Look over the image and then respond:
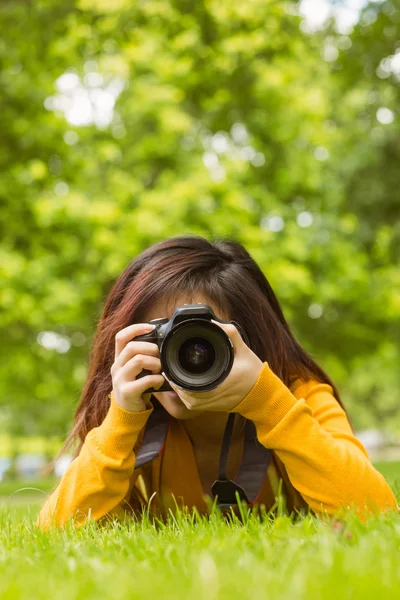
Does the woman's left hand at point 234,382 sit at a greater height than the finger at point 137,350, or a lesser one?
lesser

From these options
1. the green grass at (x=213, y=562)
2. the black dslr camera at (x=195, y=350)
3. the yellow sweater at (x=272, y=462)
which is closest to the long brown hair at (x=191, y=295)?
the yellow sweater at (x=272, y=462)

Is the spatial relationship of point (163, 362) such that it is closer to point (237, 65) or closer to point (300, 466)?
point (300, 466)

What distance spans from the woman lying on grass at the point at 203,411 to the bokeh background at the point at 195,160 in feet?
14.6

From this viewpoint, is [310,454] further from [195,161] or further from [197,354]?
[195,161]

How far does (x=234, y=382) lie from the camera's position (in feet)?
6.55

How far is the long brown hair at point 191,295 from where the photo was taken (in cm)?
234

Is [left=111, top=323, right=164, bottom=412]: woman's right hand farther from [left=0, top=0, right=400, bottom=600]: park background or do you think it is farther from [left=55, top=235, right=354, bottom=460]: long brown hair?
[left=0, top=0, right=400, bottom=600]: park background

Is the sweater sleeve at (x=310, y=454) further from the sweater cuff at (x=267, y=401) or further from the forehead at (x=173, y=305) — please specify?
the forehead at (x=173, y=305)

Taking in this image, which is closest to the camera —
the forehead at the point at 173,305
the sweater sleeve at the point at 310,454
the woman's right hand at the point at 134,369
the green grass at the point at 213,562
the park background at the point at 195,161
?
the green grass at the point at 213,562

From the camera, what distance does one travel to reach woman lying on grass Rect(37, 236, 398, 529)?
1994mm

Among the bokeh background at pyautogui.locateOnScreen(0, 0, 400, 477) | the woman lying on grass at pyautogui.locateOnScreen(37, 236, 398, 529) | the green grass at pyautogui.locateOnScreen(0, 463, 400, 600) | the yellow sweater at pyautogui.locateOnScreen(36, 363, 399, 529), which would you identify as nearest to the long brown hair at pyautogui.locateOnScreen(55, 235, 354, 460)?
the woman lying on grass at pyautogui.locateOnScreen(37, 236, 398, 529)

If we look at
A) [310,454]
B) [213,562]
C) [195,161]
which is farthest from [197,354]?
[195,161]

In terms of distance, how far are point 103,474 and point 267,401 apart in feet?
Result: 1.73

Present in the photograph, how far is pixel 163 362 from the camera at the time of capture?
2.05 meters
